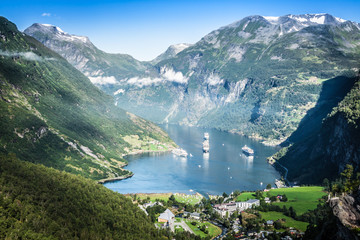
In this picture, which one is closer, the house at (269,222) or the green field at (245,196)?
the house at (269,222)

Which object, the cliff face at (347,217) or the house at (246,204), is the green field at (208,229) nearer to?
the house at (246,204)

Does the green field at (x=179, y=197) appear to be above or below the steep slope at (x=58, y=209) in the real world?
below

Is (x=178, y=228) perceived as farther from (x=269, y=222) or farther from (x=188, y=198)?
(x=188, y=198)

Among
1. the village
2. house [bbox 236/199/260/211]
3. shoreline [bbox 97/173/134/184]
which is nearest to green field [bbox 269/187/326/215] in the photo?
the village

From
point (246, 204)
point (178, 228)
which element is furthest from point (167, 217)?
point (246, 204)

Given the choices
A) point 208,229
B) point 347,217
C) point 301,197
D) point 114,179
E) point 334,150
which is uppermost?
point 347,217

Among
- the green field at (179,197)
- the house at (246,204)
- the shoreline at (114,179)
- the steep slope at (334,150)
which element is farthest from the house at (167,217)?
the steep slope at (334,150)

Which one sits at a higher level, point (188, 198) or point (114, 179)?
point (114, 179)
